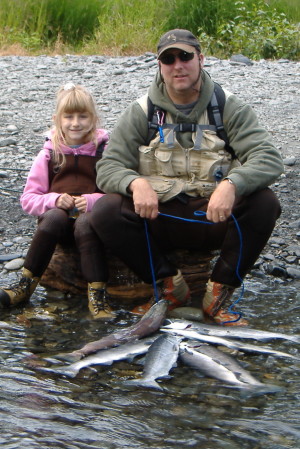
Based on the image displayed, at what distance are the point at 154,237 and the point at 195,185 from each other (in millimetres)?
397

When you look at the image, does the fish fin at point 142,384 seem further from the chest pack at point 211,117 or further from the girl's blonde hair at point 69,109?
the girl's blonde hair at point 69,109

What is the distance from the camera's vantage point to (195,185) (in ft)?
15.5

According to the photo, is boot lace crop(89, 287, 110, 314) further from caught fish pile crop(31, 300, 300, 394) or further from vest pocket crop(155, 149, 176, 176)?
vest pocket crop(155, 149, 176, 176)

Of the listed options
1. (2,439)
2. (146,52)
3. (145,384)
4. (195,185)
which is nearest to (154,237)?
(195,185)

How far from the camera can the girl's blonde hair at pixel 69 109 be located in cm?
504

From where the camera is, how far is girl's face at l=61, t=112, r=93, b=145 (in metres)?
5.05

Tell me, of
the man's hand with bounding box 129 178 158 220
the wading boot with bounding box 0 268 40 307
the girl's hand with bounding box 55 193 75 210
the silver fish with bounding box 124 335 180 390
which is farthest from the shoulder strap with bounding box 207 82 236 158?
the wading boot with bounding box 0 268 40 307

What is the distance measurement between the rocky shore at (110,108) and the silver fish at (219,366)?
1.74 meters

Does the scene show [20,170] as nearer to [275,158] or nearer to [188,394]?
[275,158]

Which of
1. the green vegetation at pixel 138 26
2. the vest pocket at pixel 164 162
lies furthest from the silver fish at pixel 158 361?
the green vegetation at pixel 138 26

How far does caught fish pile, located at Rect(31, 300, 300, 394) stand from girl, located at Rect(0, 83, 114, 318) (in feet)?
1.66

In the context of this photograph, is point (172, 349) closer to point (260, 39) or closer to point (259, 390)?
point (259, 390)

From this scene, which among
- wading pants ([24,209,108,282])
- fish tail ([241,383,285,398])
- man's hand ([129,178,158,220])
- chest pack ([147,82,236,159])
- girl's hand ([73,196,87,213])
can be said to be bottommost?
fish tail ([241,383,285,398])

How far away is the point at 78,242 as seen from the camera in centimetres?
481
